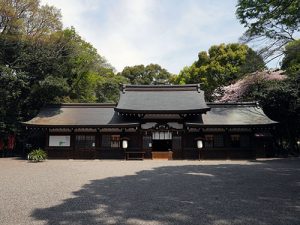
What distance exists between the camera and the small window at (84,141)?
23.0 m

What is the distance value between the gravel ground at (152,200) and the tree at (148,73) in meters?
48.1

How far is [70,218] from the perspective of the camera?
628cm

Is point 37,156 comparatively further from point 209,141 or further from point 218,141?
point 218,141

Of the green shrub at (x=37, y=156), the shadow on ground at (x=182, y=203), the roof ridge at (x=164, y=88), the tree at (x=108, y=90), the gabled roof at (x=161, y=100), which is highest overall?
the tree at (x=108, y=90)

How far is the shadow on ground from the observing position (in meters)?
6.23

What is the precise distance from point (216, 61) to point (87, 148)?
2362 centimetres

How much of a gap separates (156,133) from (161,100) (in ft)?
12.6

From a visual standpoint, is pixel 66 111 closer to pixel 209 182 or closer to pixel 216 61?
pixel 209 182

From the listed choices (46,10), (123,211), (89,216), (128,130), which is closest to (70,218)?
(89,216)

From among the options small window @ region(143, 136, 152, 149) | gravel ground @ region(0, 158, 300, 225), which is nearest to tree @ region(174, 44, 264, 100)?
small window @ region(143, 136, 152, 149)

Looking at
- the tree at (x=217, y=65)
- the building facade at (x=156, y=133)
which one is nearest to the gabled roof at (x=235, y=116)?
the building facade at (x=156, y=133)

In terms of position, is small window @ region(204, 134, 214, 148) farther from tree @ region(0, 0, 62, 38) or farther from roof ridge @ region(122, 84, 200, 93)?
tree @ region(0, 0, 62, 38)

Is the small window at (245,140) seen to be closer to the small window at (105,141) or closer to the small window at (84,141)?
the small window at (105,141)

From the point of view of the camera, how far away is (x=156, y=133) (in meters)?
23.2
